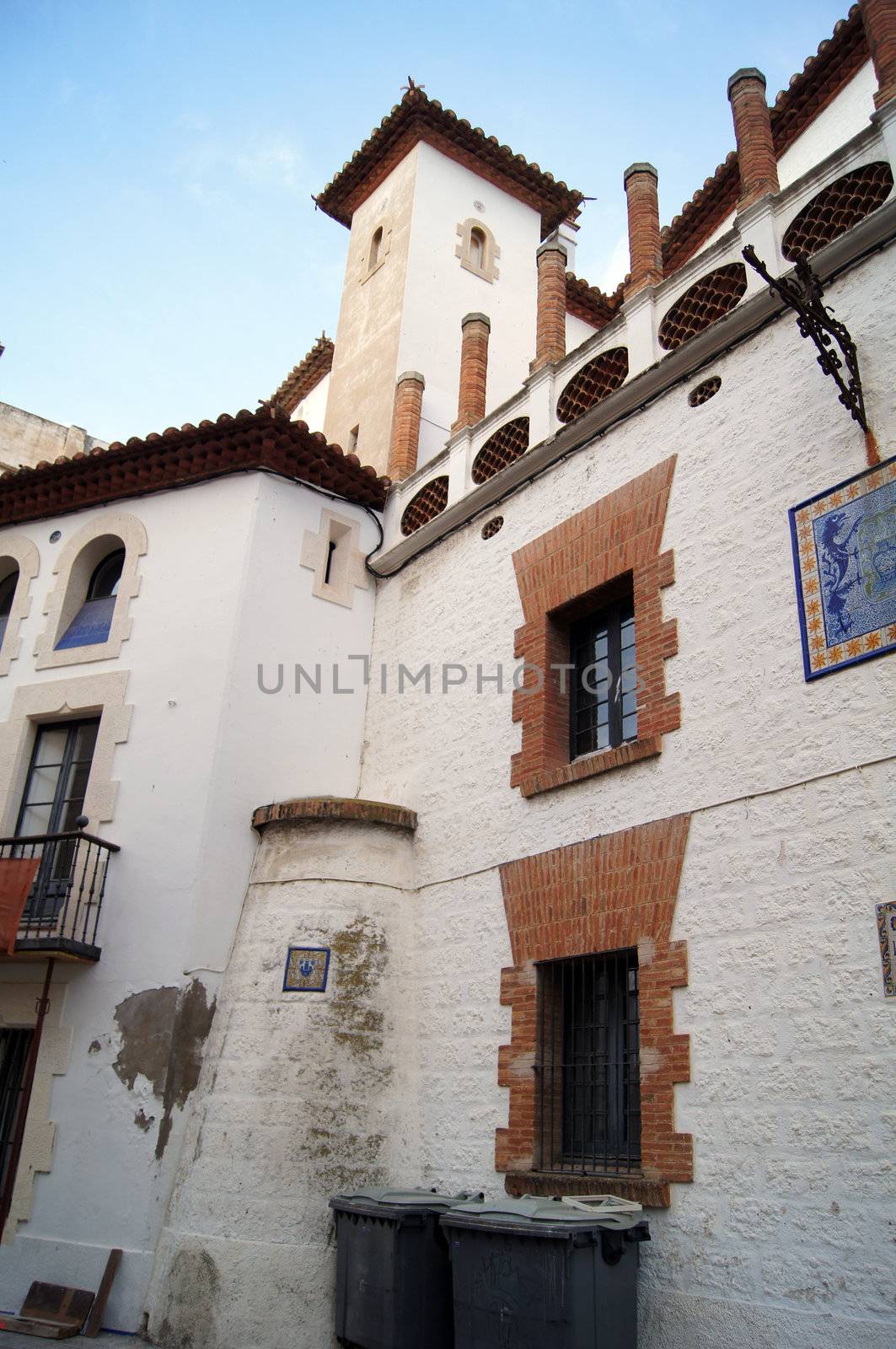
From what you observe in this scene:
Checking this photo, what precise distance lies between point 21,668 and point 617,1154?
707 centimetres

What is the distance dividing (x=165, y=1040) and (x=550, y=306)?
6.93 metres

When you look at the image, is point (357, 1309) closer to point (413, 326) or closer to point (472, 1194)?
point (472, 1194)

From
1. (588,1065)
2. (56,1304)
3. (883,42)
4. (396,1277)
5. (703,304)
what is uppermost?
(883,42)

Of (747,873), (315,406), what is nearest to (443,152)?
(315,406)

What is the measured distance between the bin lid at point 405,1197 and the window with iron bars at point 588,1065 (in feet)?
2.08

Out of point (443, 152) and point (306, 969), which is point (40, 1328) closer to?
point (306, 969)

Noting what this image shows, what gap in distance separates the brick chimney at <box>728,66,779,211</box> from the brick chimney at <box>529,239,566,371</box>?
2.08 m

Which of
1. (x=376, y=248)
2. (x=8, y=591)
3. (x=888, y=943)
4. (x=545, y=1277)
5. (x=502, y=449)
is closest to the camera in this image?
(x=888, y=943)

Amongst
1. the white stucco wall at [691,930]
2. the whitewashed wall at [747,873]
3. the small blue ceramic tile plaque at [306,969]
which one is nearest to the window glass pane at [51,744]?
the white stucco wall at [691,930]

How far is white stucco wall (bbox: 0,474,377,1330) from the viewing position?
789 cm

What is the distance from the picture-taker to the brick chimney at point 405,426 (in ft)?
38.0

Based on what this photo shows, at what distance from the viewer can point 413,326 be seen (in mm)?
13203

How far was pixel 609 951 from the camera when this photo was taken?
6.82 meters

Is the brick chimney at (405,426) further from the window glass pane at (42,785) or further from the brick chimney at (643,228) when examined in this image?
the window glass pane at (42,785)
